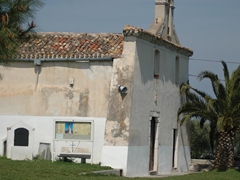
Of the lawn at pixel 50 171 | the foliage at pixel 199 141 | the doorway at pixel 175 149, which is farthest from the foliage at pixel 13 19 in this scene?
the foliage at pixel 199 141

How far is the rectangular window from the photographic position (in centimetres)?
2564

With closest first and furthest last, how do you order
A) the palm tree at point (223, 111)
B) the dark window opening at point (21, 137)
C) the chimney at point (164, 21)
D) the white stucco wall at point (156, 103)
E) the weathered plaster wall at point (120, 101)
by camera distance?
the weathered plaster wall at point (120, 101), the white stucco wall at point (156, 103), the dark window opening at point (21, 137), the palm tree at point (223, 111), the chimney at point (164, 21)

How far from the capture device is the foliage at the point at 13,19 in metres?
13.6

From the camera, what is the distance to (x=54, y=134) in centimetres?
2592

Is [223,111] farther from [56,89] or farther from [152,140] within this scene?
[56,89]

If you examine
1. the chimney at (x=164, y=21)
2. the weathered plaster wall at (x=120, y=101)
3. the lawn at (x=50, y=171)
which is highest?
the chimney at (x=164, y=21)

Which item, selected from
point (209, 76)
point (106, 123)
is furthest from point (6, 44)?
point (209, 76)

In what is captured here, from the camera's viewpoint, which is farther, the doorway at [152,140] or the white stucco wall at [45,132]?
the doorway at [152,140]

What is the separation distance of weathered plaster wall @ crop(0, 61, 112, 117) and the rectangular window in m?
0.42

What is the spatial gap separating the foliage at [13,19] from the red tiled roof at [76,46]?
11502 mm

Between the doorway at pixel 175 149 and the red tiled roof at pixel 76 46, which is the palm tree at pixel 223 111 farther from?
the red tiled roof at pixel 76 46

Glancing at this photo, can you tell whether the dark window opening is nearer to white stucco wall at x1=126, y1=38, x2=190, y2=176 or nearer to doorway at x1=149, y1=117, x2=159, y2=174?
white stucco wall at x1=126, y1=38, x2=190, y2=176

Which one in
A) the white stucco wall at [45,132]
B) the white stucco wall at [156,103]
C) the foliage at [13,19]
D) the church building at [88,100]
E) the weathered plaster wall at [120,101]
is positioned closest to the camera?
the foliage at [13,19]

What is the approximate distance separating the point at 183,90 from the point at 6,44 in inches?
697
